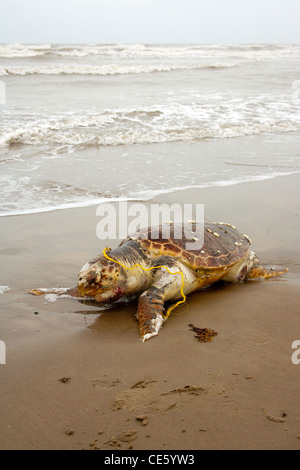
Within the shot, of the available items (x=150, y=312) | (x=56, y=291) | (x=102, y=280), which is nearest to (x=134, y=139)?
(x=56, y=291)

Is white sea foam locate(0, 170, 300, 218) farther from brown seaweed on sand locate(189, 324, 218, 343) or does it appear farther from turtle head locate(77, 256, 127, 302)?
brown seaweed on sand locate(189, 324, 218, 343)

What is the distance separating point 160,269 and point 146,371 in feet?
3.46

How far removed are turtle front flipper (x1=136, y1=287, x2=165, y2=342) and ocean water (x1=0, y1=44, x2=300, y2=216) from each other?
289cm

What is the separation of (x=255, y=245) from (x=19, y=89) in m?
14.7

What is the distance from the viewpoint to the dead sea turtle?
3.00 meters

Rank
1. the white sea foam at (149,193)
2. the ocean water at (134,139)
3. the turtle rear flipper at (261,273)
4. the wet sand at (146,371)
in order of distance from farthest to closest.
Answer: the ocean water at (134,139) → the white sea foam at (149,193) → the turtle rear flipper at (261,273) → the wet sand at (146,371)

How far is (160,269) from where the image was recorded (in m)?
3.34

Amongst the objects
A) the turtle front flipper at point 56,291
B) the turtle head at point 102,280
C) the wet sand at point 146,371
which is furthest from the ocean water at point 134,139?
the turtle head at point 102,280

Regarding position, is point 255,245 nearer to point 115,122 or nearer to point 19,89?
point 115,122

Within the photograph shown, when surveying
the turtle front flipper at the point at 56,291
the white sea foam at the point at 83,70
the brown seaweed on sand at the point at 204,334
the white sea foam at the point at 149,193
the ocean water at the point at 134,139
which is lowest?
the turtle front flipper at the point at 56,291

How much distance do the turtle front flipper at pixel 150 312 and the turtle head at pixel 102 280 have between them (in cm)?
22

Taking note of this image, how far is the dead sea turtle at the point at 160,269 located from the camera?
9.85 feet

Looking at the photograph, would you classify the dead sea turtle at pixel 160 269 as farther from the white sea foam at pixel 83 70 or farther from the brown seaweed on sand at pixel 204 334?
the white sea foam at pixel 83 70

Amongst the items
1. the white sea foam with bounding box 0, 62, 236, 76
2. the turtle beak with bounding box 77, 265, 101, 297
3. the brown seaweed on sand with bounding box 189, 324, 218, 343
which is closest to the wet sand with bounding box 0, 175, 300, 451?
the brown seaweed on sand with bounding box 189, 324, 218, 343
